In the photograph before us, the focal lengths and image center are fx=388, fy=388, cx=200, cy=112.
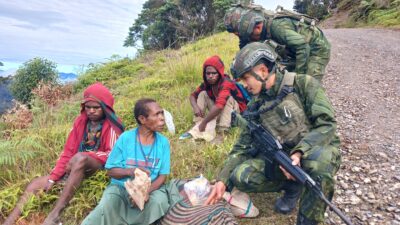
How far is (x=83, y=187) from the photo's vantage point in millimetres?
3445

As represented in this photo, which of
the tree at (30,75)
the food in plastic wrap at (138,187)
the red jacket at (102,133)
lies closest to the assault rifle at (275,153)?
the food in plastic wrap at (138,187)

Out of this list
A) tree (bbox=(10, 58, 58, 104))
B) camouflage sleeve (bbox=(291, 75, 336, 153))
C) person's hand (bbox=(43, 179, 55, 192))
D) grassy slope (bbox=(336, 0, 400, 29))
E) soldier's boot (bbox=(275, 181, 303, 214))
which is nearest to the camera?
camouflage sleeve (bbox=(291, 75, 336, 153))

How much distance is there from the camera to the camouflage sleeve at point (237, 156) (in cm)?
299

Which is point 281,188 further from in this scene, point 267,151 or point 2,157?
point 2,157

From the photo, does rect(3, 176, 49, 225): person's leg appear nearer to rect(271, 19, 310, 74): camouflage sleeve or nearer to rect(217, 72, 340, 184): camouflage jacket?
rect(217, 72, 340, 184): camouflage jacket

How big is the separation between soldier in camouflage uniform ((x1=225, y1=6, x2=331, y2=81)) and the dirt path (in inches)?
35.8

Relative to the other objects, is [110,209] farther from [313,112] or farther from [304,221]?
[313,112]

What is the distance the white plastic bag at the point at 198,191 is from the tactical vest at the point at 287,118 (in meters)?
0.70

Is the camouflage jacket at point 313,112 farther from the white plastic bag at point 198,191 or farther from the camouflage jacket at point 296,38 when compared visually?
the camouflage jacket at point 296,38

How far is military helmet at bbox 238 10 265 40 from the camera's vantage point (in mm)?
3984

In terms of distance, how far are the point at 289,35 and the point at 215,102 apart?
3.91 ft

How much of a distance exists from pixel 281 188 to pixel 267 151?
537mm

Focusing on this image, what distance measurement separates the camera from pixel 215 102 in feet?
15.2

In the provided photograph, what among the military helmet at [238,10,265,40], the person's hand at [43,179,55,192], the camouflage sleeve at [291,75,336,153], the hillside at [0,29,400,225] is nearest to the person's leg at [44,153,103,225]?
the hillside at [0,29,400,225]
